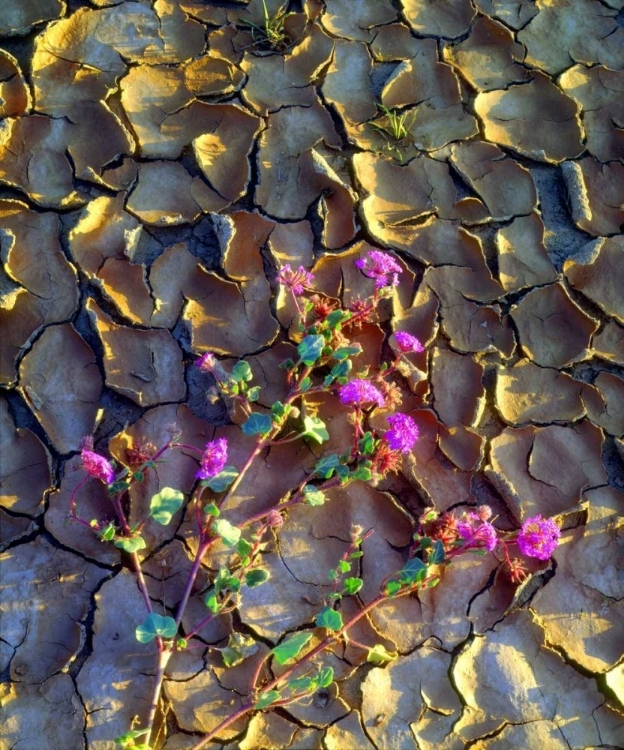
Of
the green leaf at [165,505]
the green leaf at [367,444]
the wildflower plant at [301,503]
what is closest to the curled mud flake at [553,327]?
the wildflower plant at [301,503]

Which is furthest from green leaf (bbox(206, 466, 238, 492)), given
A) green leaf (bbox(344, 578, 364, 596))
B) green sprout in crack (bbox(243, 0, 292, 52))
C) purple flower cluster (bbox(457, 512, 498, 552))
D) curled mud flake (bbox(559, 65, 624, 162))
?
curled mud flake (bbox(559, 65, 624, 162))

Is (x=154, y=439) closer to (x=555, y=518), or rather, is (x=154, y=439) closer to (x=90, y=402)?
(x=90, y=402)

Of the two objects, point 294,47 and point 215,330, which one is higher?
point 294,47

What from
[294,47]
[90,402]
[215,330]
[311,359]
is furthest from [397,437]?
[294,47]

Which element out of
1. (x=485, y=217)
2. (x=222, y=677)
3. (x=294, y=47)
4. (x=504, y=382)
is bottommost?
(x=222, y=677)

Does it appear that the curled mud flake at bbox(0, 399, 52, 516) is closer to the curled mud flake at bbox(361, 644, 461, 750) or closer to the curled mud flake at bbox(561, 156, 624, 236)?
the curled mud flake at bbox(361, 644, 461, 750)

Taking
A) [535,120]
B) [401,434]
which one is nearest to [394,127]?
[535,120]

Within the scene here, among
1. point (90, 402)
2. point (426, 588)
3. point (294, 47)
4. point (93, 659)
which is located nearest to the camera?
point (93, 659)
